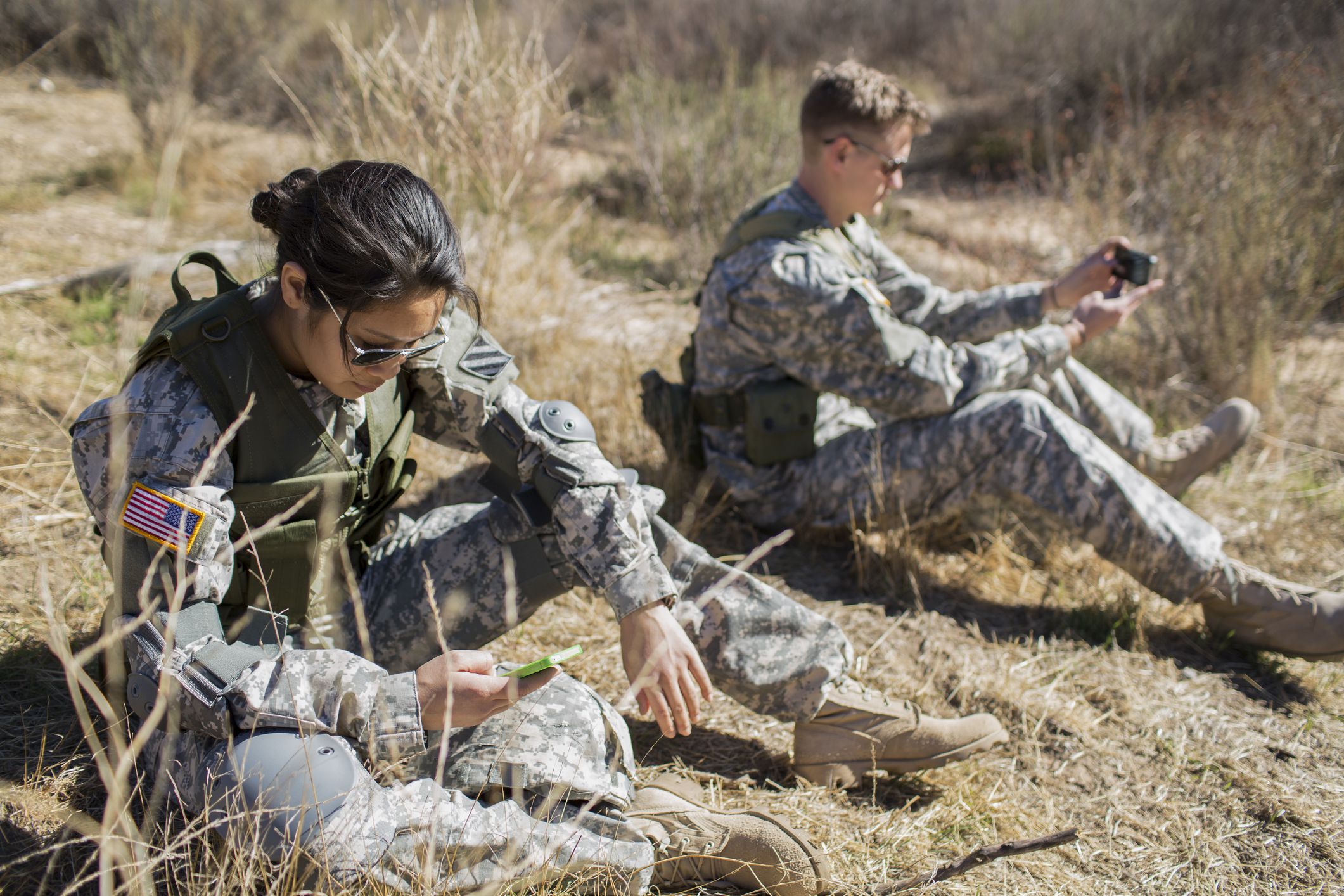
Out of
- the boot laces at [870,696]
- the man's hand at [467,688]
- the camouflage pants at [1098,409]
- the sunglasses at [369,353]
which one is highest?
the sunglasses at [369,353]

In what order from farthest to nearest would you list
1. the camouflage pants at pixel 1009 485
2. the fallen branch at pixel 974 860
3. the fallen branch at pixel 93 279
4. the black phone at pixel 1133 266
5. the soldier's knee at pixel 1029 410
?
1. the fallen branch at pixel 93 279
2. the black phone at pixel 1133 266
3. the soldier's knee at pixel 1029 410
4. the camouflage pants at pixel 1009 485
5. the fallen branch at pixel 974 860

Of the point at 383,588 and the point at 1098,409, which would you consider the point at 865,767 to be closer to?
the point at 383,588

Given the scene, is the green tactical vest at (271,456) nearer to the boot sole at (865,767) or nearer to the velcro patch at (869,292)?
the boot sole at (865,767)

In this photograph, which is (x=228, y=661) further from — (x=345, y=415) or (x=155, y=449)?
(x=345, y=415)

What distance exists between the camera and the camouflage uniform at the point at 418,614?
170 cm

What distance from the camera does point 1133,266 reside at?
129 inches

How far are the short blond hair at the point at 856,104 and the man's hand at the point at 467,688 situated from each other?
7.13ft

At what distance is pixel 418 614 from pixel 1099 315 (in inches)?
94.7

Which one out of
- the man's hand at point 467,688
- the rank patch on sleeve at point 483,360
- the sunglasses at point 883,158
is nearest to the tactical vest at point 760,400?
the sunglasses at point 883,158

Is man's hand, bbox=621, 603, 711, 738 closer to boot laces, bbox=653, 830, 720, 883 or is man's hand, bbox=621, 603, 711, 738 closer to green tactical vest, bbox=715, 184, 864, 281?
boot laces, bbox=653, 830, 720, 883

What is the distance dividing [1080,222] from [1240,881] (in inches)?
147

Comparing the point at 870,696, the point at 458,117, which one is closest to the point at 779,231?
the point at 870,696

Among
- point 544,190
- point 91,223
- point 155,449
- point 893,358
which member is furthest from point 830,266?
point 91,223

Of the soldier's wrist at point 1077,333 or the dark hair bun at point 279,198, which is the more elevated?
the dark hair bun at point 279,198
